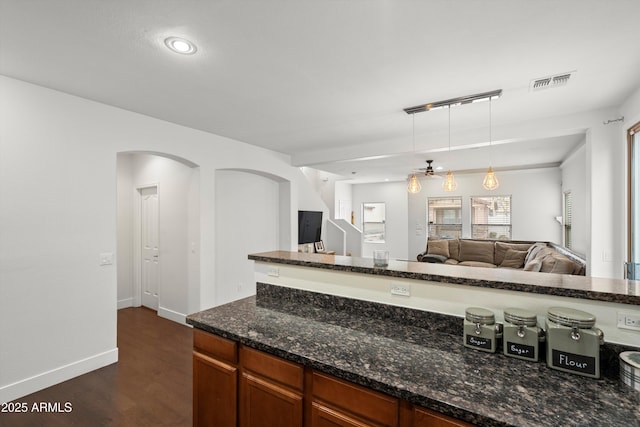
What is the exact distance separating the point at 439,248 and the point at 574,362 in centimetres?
643

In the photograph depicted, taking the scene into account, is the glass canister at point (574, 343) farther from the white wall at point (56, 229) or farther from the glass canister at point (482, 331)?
the white wall at point (56, 229)

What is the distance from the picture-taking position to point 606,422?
901 mm

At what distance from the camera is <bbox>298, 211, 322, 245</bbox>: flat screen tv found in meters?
6.37

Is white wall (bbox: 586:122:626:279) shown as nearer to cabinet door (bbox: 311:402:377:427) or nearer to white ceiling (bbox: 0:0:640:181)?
white ceiling (bbox: 0:0:640:181)

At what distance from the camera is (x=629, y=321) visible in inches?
47.2

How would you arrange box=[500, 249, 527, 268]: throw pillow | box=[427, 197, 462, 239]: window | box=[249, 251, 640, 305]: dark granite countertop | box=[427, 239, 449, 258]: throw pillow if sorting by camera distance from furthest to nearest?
1. box=[427, 197, 462, 239]: window
2. box=[427, 239, 449, 258]: throw pillow
3. box=[500, 249, 527, 268]: throw pillow
4. box=[249, 251, 640, 305]: dark granite countertop

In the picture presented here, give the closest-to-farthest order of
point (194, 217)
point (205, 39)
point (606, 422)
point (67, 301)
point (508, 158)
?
1. point (606, 422)
2. point (205, 39)
3. point (67, 301)
4. point (194, 217)
5. point (508, 158)

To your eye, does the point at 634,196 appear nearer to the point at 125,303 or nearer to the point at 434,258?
the point at 434,258

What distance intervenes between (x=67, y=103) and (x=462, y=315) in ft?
12.6

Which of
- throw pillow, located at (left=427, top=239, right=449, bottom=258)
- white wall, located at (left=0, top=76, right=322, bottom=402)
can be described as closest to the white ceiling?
white wall, located at (left=0, top=76, right=322, bottom=402)

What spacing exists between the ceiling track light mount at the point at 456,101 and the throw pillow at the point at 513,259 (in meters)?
4.62

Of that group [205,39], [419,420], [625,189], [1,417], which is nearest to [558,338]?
[419,420]

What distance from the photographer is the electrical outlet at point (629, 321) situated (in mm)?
1188

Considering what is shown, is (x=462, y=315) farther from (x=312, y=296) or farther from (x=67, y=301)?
(x=67, y=301)
